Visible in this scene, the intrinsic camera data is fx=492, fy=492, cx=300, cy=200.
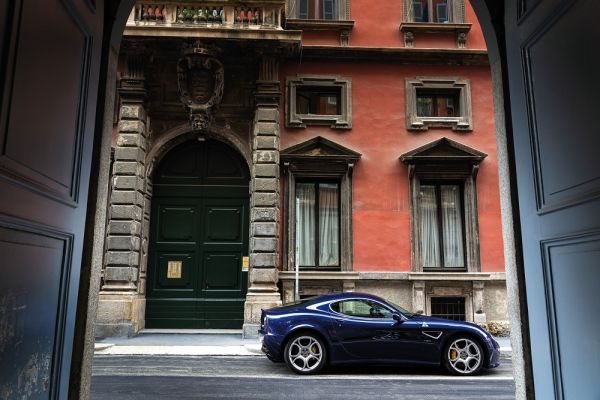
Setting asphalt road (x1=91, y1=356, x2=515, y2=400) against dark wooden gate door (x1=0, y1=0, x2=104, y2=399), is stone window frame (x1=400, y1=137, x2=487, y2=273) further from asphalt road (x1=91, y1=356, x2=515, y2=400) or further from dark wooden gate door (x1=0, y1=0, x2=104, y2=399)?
dark wooden gate door (x1=0, y1=0, x2=104, y2=399)

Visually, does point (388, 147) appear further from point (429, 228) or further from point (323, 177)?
point (429, 228)

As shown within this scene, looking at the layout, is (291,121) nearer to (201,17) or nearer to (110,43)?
(201,17)

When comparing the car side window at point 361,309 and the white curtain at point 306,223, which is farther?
the white curtain at point 306,223

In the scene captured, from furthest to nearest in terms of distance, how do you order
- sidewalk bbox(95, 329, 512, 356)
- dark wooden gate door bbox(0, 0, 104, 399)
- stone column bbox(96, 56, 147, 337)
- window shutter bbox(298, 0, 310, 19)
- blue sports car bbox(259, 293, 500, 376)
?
1. window shutter bbox(298, 0, 310, 19)
2. stone column bbox(96, 56, 147, 337)
3. sidewalk bbox(95, 329, 512, 356)
4. blue sports car bbox(259, 293, 500, 376)
5. dark wooden gate door bbox(0, 0, 104, 399)

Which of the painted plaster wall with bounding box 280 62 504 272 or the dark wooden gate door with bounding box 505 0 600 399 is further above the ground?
the painted plaster wall with bounding box 280 62 504 272

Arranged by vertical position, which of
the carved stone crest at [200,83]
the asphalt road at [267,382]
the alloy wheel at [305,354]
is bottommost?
the asphalt road at [267,382]

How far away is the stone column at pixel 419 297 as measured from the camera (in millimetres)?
14062

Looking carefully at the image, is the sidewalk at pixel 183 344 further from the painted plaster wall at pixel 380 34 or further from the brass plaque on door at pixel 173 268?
the painted plaster wall at pixel 380 34

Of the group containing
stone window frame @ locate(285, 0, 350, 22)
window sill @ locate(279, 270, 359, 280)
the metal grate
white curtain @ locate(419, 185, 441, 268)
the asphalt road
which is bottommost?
the asphalt road

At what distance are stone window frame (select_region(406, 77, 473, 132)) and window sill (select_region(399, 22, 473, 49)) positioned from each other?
47.3 inches

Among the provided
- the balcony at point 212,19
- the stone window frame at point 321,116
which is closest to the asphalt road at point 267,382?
the stone window frame at point 321,116

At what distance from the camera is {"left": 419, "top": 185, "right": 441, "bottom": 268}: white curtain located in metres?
14.8

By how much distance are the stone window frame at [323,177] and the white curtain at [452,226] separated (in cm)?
294

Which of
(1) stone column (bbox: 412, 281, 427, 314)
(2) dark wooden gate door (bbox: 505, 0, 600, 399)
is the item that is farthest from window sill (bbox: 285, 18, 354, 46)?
(2) dark wooden gate door (bbox: 505, 0, 600, 399)
